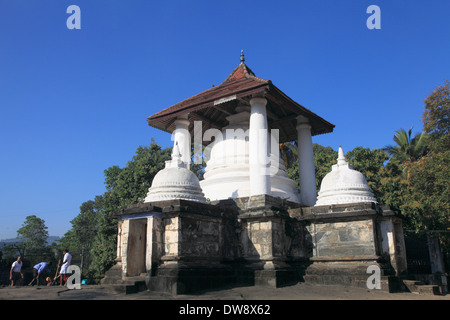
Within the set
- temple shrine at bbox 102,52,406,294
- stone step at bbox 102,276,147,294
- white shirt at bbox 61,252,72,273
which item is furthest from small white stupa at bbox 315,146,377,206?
white shirt at bbox 61,252,72,273

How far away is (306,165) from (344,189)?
360 cm

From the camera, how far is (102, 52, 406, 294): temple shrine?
32.8ft

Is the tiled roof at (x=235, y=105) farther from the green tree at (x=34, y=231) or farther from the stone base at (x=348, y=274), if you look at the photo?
the green tree at (x=34, y=231)

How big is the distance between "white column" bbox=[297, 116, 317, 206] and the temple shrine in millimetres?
879

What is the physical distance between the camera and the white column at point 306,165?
50.0 ft

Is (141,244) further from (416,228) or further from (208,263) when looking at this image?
(416,228)

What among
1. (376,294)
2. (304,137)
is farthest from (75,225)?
(376,294)

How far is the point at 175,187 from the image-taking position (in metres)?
11.5

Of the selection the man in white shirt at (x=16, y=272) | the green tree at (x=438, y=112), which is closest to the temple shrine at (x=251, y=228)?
the man in white shirt at (x=16, y=272)

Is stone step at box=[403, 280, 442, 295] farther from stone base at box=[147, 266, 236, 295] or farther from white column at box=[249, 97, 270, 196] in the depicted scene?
stone base at box=[147, 266, 236, 295]

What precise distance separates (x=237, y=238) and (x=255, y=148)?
3172 mm

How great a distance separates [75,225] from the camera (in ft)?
175

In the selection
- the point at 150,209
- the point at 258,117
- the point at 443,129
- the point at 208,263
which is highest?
the point at 443,129

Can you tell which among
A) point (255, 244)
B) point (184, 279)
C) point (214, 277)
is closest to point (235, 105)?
point (255, 244)
